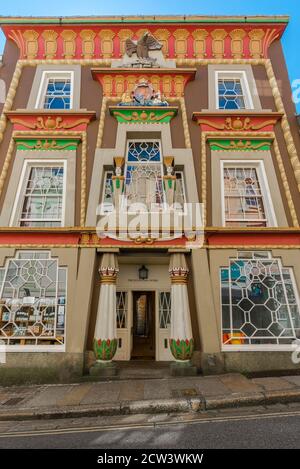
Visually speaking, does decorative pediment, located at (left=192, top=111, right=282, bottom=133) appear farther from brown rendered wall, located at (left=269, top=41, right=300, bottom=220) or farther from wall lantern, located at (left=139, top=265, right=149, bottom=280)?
wall lantern, located at (left=139, top=265, right=149, bottom=280)

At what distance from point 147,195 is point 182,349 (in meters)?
4.61

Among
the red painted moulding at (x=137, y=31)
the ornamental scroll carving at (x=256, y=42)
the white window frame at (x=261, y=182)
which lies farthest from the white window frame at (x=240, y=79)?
the white window frame at (x=261, y=182)

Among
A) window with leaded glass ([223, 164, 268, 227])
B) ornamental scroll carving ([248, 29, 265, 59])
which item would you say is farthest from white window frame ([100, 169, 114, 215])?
ornamental scroll carving ([248, 29, 265, 59])

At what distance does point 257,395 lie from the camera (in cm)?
560

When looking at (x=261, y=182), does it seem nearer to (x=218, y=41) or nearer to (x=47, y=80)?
(x=218, y=41)

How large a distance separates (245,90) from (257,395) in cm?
973

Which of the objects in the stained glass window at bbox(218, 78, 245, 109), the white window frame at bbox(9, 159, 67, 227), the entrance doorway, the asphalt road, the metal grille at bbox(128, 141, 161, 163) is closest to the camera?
the asphalt road

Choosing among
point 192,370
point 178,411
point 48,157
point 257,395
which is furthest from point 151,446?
point 48,157

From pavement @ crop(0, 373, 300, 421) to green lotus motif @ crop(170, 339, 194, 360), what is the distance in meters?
0.53

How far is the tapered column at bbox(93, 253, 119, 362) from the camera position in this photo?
7.39 m

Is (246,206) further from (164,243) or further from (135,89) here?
→ (135,89)

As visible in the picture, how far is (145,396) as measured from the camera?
5820 millimetres

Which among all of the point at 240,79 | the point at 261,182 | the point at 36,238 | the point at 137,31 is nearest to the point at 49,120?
the point at 36,238
